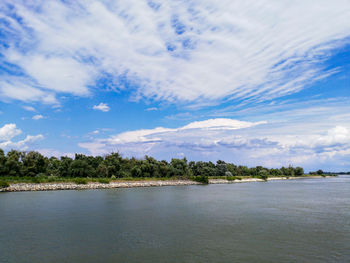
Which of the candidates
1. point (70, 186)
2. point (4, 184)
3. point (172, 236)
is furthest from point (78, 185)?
point (172, 236)

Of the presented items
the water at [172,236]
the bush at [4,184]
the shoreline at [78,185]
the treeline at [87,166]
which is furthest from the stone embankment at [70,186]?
the water at [172,236]

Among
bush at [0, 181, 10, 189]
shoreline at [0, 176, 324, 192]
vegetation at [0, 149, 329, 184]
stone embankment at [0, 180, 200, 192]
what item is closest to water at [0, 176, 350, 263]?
bush at [0, 181, 10, 189]

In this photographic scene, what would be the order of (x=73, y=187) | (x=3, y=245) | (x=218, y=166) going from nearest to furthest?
(x=3, y=245) → (x=73, y=187) → (x=218, y=166)

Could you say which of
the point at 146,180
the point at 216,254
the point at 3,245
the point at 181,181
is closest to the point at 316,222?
the point at 216,254

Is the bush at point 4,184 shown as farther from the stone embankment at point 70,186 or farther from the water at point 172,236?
the water at point 172,236

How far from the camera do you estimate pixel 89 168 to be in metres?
81.5

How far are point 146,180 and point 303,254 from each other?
232ft

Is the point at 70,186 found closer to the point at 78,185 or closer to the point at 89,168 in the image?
the point at 78,185

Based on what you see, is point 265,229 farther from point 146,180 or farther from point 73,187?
point 146,180

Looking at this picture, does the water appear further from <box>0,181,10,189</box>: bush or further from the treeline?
the treeline

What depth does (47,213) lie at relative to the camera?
28281 mm

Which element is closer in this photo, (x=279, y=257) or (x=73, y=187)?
(x=279, y=257)

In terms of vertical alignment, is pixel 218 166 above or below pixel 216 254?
above

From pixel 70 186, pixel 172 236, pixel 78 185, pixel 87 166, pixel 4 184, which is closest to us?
pixel 172 236
